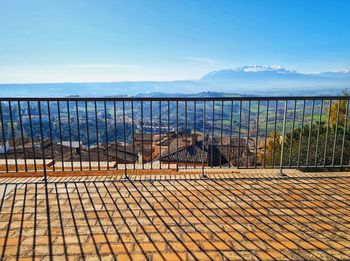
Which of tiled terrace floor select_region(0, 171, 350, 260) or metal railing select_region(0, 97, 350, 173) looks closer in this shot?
tiled terrace floor select_region(0, 171, 350, 260)

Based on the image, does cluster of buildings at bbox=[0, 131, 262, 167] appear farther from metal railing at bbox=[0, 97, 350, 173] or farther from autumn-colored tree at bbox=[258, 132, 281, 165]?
autumn-colored tree at bbox=[258, 132, 281, 165]

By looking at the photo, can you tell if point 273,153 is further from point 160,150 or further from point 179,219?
point 179,219

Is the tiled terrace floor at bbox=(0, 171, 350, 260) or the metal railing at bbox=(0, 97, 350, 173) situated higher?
the metal railing at bbox=(0, 97, 350, 173)

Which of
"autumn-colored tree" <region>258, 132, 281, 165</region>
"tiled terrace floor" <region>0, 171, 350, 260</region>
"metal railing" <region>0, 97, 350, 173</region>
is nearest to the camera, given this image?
"tiled terrace floor" <region>0, 171, 350, 260</region>

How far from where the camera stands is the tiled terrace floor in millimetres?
2215

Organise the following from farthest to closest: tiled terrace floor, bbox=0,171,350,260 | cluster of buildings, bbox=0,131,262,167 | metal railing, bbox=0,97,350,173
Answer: cluster of buildings, bbox=0,131,262,167
metal railing, bbox=0,97,350,173
tiled terrace floor, bbox=0,171,350,260

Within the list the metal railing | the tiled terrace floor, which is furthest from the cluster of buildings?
the tiled terrace floor

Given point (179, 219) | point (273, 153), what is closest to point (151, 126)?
point (179, 219)

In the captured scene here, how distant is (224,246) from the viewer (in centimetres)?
227

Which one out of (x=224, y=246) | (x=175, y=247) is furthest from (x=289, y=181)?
(x=175, y=247)

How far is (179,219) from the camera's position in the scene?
2.75 metres

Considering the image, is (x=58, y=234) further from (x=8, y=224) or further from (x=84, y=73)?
(x=84, y=73)

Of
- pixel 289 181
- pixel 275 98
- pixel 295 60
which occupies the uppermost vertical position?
pixel 295 60

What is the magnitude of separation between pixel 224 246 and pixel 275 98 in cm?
248
